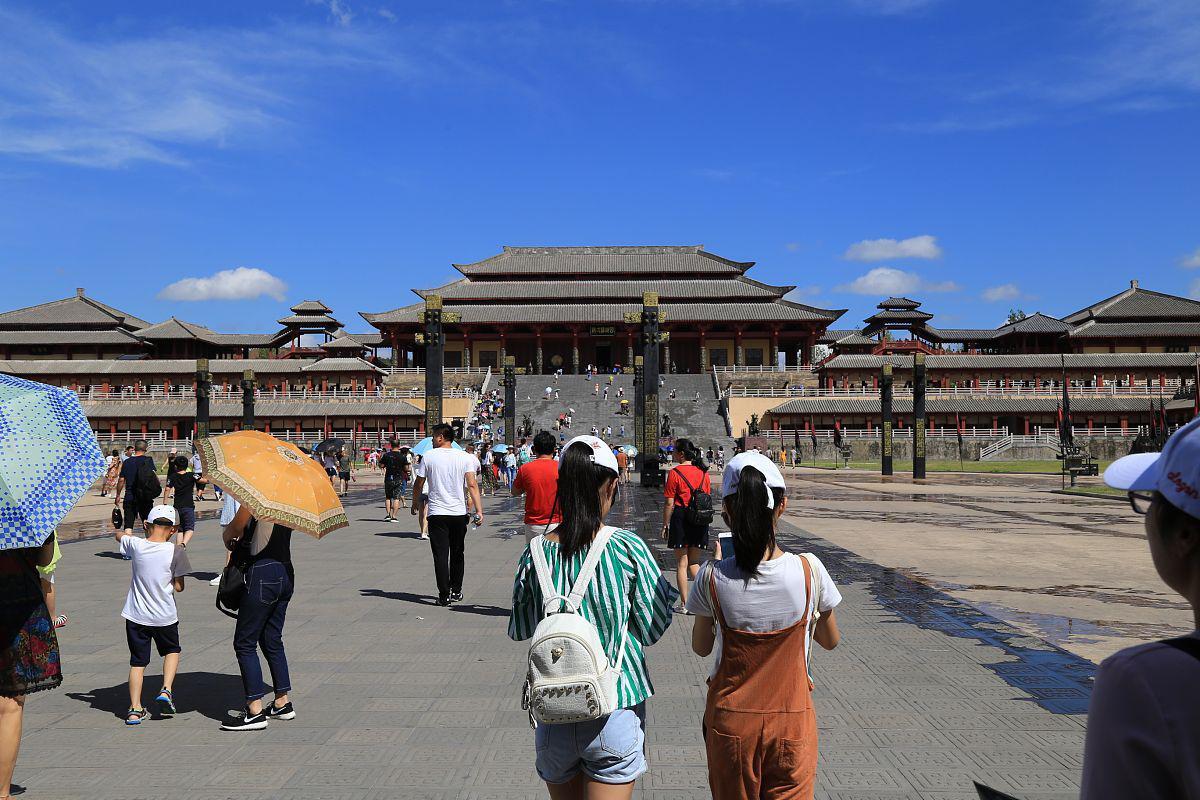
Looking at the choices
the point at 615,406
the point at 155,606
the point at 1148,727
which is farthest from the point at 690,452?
the point at 615,406

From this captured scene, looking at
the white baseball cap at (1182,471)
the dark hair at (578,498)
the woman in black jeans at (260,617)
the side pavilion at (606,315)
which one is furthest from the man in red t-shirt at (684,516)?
the side pavilion at (606,315)

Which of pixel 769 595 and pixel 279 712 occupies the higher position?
pixel 769 595

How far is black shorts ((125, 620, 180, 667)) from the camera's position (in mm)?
5711

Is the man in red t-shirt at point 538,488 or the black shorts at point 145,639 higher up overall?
the man in red t-shirt at point 538,488

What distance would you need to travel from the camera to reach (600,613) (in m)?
3.06

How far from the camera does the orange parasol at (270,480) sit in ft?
17.4

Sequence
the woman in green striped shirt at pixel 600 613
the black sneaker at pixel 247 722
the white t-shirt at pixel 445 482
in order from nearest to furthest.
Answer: the woman in green striped shirt at pixel 600 613
the black sneaker at pixel 247 722
the white t-shirt at pixel 445 482

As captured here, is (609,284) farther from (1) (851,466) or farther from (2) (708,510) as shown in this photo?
(2) (708,510)

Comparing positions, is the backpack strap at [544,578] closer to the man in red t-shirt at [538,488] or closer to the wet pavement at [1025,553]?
the man in red t-shirt at [538,488]

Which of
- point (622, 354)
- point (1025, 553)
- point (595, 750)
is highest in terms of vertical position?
point (622, 354)

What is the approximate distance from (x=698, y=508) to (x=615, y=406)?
46113mm

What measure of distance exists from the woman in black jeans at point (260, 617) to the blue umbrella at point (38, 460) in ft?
4.43

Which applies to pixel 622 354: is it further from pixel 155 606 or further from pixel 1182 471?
pixel 1182 471

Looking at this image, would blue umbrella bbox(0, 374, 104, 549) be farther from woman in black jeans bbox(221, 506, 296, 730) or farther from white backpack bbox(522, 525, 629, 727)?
white backpack bbox(522, 525, 629, 727)
